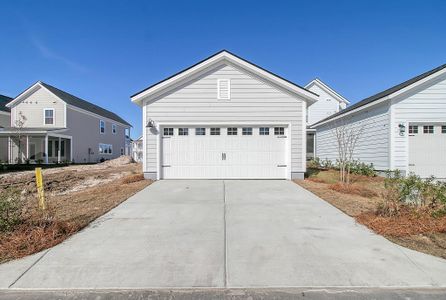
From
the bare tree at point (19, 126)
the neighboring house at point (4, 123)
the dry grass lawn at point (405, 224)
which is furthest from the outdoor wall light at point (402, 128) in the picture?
the neighboring house at point (4, 123)

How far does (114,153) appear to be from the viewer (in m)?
33.9

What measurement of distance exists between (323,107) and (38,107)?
27616mm

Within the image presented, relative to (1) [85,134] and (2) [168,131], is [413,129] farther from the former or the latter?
(1) [85,134]

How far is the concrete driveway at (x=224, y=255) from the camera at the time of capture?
3.25 metres

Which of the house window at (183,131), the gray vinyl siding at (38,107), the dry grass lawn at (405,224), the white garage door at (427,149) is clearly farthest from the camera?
the gray vinyl siding at (38,107)

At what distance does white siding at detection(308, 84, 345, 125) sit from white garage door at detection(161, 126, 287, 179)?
17.6m

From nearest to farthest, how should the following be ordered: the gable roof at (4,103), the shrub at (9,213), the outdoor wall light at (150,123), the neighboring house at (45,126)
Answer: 1. the shrub at (9,213)
2. the outdoor wall light at (150,123)
3. the neighboring house at (45,126)
4. the gable roof at (4,103)

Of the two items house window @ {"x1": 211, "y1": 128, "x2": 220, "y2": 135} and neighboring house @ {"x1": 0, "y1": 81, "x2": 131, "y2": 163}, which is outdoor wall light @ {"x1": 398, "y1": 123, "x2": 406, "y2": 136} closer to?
house window @ {"x1": 211, "y1": 128, "x2": 220, "y2": 135}

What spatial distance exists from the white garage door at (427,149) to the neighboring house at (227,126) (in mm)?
4750

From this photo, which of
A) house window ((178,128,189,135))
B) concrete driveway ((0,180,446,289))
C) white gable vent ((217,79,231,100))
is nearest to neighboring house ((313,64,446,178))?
white gable vent ((217,79,231,100))

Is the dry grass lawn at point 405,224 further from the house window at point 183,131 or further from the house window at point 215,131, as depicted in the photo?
the house window at point 183,131

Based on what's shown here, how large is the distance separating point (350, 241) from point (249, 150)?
23.5ft

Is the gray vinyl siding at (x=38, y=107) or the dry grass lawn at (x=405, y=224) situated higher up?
the gray vinyl siding at (x=38, y=107)

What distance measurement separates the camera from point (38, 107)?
25.0m
